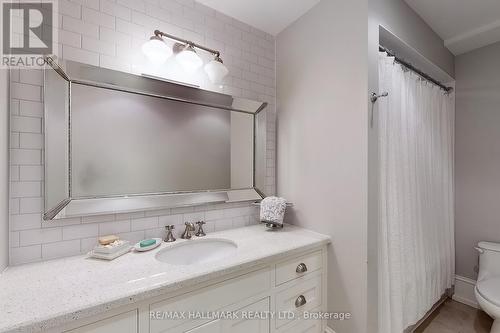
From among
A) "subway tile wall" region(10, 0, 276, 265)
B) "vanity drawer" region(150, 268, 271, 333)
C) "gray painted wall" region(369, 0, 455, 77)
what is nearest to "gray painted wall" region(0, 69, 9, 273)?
"subway tile wall" region(10, 0, 276, 265)

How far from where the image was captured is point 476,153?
2180mm

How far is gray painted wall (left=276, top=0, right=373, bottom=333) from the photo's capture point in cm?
133

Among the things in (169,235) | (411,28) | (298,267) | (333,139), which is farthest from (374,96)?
(169,235)

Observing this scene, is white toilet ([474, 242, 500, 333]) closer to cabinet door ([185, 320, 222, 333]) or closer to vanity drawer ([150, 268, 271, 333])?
vanity drawer ([150, 268, 271, 333])

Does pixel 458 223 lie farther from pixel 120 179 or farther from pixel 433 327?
pixel 120 179

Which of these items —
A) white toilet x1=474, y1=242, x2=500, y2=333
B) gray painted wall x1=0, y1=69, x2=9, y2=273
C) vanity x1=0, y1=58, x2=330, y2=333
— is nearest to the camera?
vanity x1=0, y1=58, x2=330, y2=333

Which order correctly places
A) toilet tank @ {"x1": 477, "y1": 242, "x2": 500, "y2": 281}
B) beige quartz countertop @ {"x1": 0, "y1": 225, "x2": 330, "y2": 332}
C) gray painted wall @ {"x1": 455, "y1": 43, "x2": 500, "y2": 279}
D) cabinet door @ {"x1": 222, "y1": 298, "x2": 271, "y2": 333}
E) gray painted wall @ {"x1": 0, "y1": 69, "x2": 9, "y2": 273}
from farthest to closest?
gray painted wall @ {"x1": 455, "y1": 43, "x2": 500, "y2": 279} < toilet tank @ {"x1": 477, "y1": 242, "x2": 500, "y2": 281} < cabinet door @ {"x1": 222, "y1": 298, "x2": 271, "y2": 333} < gray painted wall @ {"x1": 0, "y1": 69, "x2": 9, "y2": 273} < beige quartz countertop @ {"x1": 0, "y1": 225, "x2": 330, "y2": 332}

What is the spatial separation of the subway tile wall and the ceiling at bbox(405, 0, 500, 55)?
4.59 ft

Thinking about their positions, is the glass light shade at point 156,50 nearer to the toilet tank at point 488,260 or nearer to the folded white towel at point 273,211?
the folded white towel at point 273,211

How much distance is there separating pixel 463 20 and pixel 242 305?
8.85 feet

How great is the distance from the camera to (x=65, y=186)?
112 centimetres

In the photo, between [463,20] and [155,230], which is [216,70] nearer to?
[155,230]

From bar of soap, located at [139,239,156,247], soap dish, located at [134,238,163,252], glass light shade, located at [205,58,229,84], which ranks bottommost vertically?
soap dish, located at [134,238,163,252]

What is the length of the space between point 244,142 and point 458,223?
2.41 m
